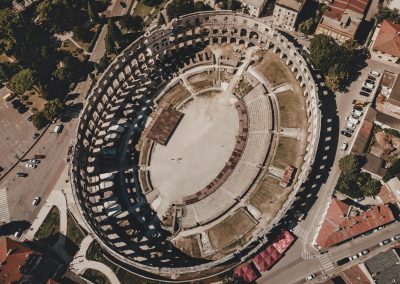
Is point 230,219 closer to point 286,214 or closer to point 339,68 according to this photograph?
point 286,214

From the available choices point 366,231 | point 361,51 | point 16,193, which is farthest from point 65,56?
point 366,231

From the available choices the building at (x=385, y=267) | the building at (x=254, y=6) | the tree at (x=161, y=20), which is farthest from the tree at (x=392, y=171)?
the tree at (x=161, y=20)

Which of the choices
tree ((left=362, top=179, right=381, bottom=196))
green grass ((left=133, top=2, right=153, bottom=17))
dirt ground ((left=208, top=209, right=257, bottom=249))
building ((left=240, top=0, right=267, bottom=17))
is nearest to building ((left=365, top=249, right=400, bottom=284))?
tree ((left=362, top=179, right=381, bottom=196))

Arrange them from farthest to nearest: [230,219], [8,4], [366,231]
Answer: [8,4] < [230,219] < [366,231]

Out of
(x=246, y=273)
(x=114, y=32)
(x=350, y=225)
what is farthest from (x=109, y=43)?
(x=350, y=225)

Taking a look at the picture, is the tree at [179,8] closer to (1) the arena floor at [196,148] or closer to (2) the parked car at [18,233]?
(1) the arena floor at [196,148]
